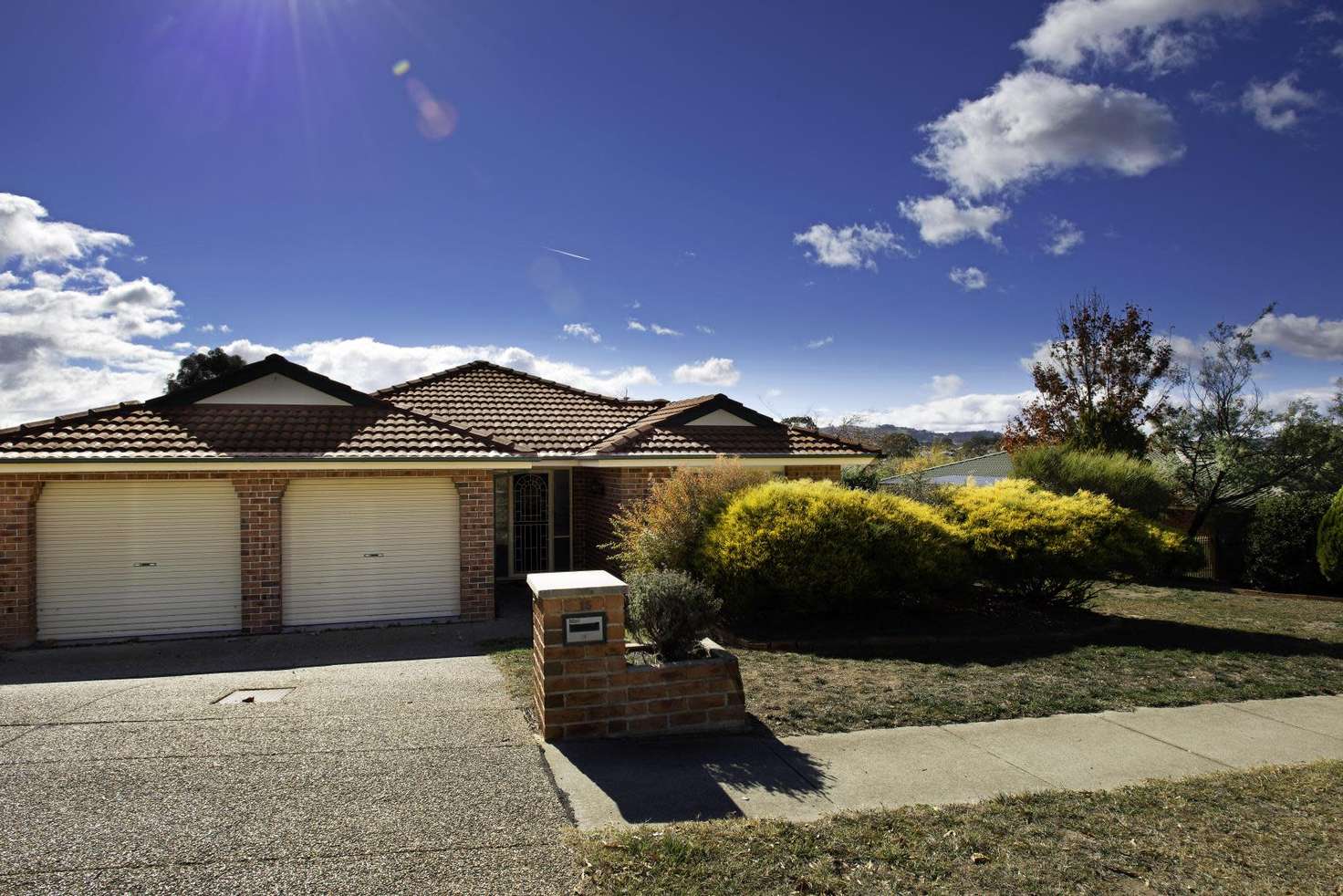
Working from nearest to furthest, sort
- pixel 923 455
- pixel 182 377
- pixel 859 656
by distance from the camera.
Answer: pixel 859 656 < pixel 182 377 < pixel 923 455

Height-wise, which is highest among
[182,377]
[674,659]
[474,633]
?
[182,377]

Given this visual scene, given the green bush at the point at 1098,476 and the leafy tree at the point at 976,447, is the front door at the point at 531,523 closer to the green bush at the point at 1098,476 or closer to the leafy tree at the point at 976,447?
the green bush at the point at 1098,476

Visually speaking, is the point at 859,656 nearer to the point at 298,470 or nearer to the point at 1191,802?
the point at 1191,802

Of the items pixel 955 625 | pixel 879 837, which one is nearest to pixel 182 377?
pixel 955 625

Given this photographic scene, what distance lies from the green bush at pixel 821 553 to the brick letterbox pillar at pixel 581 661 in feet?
11.9

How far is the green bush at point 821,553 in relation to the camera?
890 cm

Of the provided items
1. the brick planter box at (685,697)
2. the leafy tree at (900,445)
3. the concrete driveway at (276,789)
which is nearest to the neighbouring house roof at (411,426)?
the concrete driveway at (276,789)

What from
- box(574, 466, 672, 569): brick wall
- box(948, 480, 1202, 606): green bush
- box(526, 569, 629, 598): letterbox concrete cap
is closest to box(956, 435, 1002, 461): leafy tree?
box(574, 466, 672, 569): brick wall

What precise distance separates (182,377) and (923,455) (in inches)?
1423

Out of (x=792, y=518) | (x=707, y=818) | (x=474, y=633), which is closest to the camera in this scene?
(x=707, y=818)

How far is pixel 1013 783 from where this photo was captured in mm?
4820

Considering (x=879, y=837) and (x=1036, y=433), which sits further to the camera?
(x=1036, y=433)

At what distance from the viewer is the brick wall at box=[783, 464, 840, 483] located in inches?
557

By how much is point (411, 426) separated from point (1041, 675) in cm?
919
